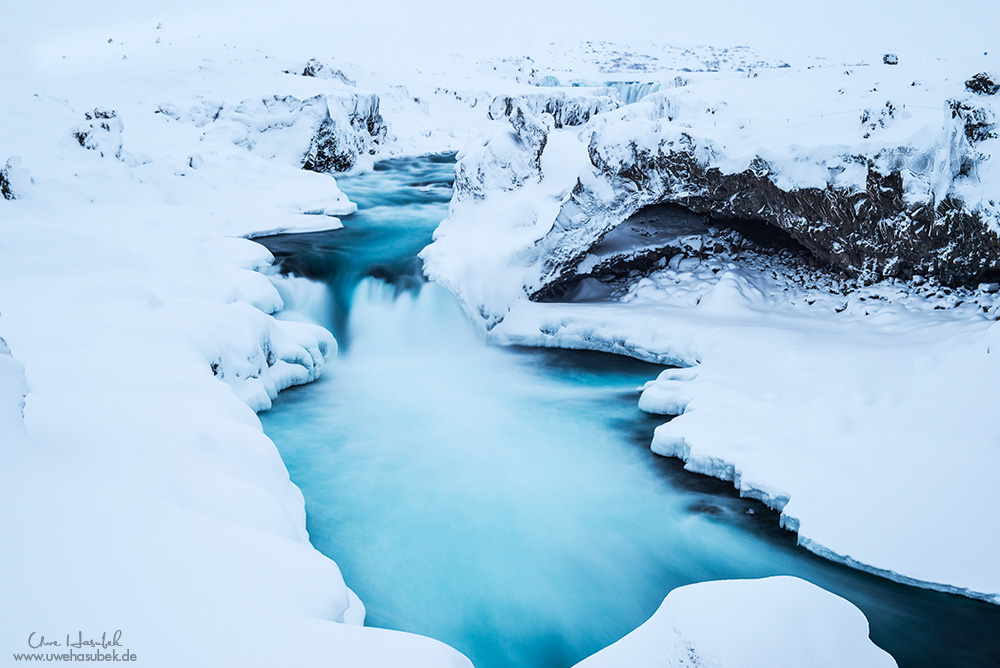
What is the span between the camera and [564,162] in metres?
9.58

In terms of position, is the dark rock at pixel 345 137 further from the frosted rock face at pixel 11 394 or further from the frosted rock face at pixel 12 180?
the frosted rock face at pixel 11 394

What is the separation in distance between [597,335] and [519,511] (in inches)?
147

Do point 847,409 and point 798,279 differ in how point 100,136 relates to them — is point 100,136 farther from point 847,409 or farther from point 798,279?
point 847,409

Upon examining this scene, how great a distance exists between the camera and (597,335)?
8.54m

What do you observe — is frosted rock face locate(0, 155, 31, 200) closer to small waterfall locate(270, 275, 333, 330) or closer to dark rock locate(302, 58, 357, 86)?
small waterfall locate(270, 275, 333, 330)

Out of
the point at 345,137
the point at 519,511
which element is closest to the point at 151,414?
the point at 519,511

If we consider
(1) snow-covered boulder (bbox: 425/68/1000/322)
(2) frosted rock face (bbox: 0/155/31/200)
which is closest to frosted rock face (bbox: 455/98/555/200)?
(1) snow-covered boulder (bbox: 425/68/1000/322)

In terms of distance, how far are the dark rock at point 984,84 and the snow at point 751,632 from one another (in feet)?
20.7

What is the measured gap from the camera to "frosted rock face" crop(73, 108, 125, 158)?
11.3 metres

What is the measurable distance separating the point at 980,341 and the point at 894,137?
8.76 feet

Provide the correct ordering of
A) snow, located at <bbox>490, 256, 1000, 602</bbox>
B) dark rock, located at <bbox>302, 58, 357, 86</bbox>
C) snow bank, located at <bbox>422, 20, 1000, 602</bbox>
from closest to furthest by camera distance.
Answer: snow, located at <bbox>490, 256, 1000, 602</bbox> → snow bank, located at <bbox>422, 20, 1000, 602</bbox> → dark rock, located at <bbox>302, 58, 357, 86</bbox>

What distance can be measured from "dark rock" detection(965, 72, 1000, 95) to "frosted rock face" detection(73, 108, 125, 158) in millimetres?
13420

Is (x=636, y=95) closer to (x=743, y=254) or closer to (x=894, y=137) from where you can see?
(x=743, y=254)

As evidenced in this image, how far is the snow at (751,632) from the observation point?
98.8 inches
